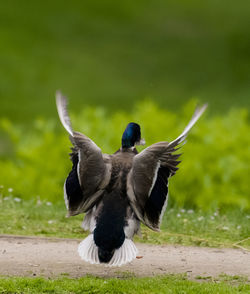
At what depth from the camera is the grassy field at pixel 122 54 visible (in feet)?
67.9

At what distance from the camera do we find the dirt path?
5.87 m

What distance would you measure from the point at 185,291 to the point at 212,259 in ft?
4.47

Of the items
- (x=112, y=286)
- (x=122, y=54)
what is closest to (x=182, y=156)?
(x=112, y=286)

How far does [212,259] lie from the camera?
21.3 ft

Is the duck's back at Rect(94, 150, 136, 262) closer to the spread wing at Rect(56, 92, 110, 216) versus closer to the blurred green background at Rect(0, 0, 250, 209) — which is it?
the spread wing at Rect(56, 92, 110, 216)

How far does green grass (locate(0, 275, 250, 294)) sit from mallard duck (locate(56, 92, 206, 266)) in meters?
0.20

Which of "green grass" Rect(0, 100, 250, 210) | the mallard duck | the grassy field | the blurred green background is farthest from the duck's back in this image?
the grassy field

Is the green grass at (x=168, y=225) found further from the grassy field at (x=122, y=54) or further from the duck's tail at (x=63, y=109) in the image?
the grassy field at (x=122, y=54)

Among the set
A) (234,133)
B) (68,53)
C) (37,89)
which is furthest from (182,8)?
(234,133)

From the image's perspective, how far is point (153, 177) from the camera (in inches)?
211

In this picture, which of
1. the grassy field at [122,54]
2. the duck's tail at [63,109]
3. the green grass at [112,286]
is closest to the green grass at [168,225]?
the green grass at [112,286]

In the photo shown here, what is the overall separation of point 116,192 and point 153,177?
1.19 ft

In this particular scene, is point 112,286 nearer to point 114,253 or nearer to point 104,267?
point 114,253

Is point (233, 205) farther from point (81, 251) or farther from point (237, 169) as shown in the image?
point (81, 251)
